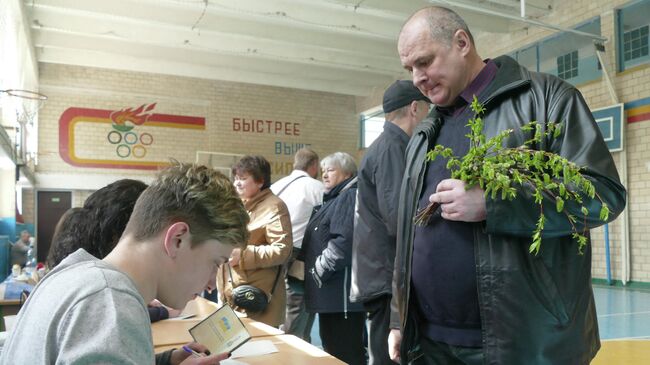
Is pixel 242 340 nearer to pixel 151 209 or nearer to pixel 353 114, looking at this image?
pixel 151 209

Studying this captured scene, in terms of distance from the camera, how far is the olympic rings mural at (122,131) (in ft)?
41.9

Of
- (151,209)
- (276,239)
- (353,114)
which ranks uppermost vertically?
(353,114)

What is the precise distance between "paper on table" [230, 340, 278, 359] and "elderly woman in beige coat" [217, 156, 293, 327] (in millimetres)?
1027

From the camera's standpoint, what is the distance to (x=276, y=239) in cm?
308

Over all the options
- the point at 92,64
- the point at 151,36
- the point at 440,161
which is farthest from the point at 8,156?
the point at 440,161

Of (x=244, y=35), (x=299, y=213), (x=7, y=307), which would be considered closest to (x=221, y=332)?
(x=299, y=213)

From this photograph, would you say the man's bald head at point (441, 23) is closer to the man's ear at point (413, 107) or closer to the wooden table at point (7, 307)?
the man's ear at point (413, 107)

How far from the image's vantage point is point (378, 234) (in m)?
2.23

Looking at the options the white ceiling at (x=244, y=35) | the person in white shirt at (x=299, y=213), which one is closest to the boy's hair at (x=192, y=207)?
the person in white shirt at (x=299, y=213)

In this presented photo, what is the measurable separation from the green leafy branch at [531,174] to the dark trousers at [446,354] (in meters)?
0.36

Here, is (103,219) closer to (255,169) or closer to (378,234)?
(378,234)

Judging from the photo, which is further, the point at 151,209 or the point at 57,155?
the point at 57,155

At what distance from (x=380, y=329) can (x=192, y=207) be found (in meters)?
1.33

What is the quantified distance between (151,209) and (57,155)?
13.1 m
